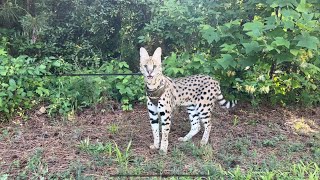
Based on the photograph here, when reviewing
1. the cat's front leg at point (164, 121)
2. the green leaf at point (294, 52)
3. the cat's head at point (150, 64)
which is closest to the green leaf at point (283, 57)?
the green leaf at point (294, 52)

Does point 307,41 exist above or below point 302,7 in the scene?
below

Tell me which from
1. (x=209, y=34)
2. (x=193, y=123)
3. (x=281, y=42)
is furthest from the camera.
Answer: (x=209, y=34)

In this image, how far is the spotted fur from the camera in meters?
5.86

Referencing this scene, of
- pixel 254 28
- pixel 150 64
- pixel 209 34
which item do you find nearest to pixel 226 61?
pixel 209 34

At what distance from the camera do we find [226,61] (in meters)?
7.29

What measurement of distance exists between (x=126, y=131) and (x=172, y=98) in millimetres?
1029

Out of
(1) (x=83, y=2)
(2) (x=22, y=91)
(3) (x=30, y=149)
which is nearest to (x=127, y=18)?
(1) (x=83, y=2)

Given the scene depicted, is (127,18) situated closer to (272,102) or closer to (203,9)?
(203,9)

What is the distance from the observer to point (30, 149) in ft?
19.8

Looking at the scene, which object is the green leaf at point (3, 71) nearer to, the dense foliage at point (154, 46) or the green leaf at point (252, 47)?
the dense foliage at point (154, 46)

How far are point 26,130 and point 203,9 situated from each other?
4.03 metres

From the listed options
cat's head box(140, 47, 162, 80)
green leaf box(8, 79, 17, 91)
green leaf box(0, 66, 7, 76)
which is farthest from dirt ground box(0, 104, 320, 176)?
cat's head box(140, 47, 162, 80)

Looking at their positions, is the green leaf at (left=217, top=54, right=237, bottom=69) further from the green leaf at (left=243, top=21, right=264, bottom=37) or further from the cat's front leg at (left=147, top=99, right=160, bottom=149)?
the cat's front leg at (left=147, top=99, right=160, bottom=149)

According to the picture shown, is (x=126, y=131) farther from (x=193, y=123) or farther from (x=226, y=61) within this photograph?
(x=226, y=61)
